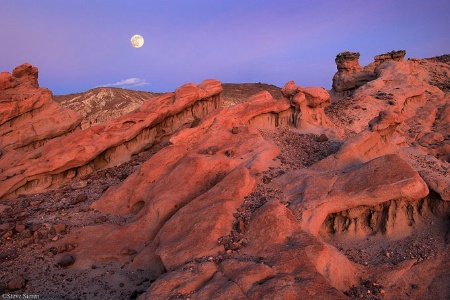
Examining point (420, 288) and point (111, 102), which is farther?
point (111, 102)

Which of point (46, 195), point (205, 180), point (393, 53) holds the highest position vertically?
point (393, 53)

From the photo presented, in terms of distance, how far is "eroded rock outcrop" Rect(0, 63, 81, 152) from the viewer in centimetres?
1579

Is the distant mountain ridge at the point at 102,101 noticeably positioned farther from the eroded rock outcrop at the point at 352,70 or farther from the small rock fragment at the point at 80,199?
the small rock fragment at the point at 80,199

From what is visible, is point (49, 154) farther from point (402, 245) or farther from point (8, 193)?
point (402, 245)

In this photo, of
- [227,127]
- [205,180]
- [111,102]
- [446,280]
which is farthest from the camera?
[111,102]

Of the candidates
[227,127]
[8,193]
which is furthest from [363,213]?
[8,193]

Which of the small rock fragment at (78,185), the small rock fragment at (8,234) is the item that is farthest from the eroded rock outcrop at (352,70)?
the small rock fragment at (8,234)

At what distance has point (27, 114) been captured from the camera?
16562 millimetres

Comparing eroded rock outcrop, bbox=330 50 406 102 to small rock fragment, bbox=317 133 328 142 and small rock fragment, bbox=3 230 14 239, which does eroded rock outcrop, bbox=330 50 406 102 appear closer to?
small rock fragment, bbox=317 133 328 142

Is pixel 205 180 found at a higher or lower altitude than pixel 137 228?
higher

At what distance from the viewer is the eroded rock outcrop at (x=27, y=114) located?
15789 millimetres

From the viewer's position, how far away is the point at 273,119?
45.0ft

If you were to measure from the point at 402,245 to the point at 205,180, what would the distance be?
191 inches

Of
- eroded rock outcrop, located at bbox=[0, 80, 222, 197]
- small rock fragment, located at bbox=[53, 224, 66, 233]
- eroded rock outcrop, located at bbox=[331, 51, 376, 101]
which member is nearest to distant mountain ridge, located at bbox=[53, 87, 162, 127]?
eroded rock outcrop, located at bbox=[331, 51, 376, 101]
